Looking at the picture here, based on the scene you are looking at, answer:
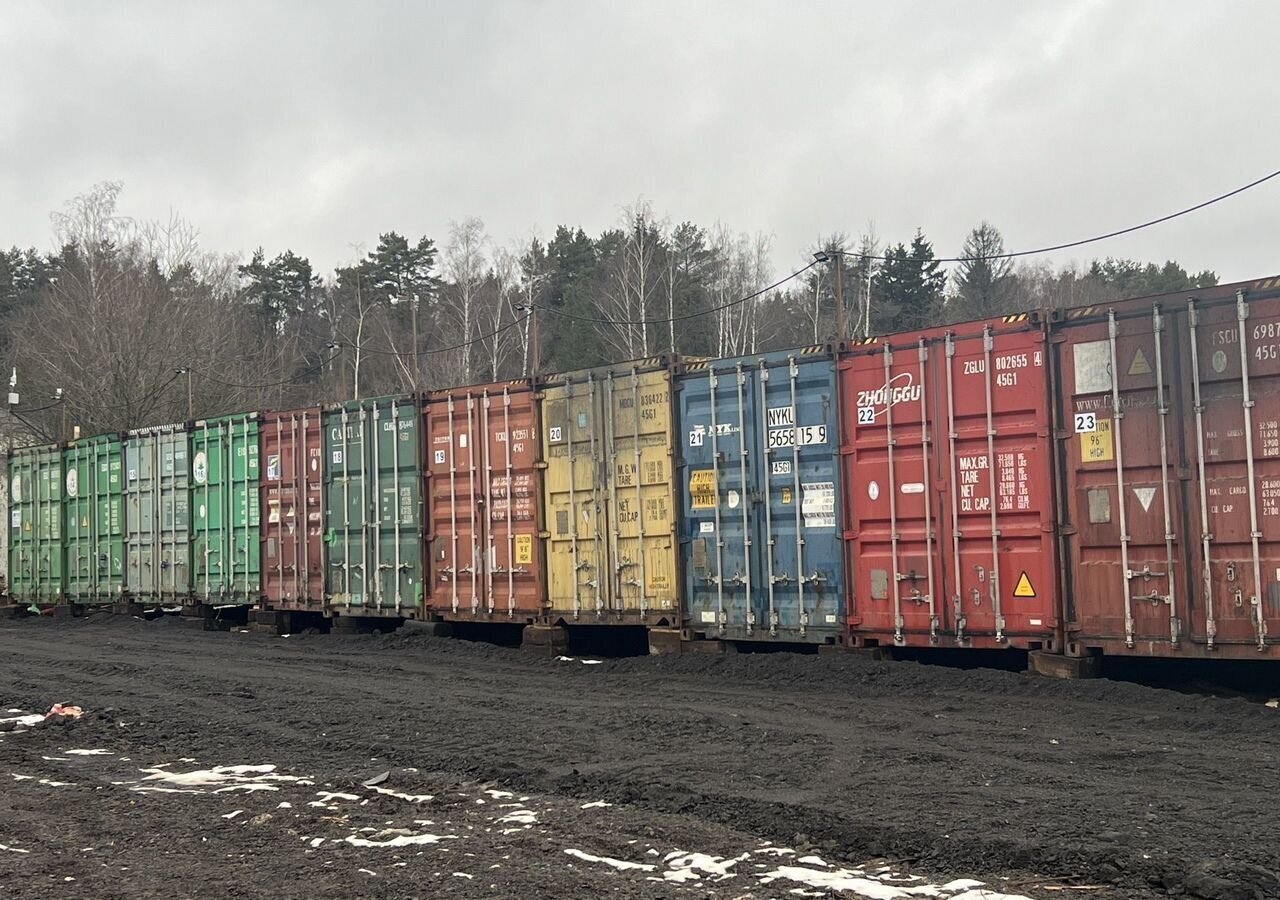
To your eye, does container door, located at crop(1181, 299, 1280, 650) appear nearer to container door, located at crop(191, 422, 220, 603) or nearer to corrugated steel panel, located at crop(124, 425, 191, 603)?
container door, located at crop(191, 422, 220, 603)

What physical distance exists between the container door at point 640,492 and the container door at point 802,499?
4.45 ft

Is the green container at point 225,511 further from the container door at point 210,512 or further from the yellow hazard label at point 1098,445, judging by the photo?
the yellow hazard label at point 1098,445

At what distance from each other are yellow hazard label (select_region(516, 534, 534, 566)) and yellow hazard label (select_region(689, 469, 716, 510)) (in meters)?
A: 2.62

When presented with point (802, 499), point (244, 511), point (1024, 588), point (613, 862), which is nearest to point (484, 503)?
point (802, 499)

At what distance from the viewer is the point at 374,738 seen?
32.3ft

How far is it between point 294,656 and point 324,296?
60.0m

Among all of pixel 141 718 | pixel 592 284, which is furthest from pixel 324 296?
pixel 141 718

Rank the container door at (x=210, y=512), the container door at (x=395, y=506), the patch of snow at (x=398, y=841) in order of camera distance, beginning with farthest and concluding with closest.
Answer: the container door at (x=210, y=512) → the container door at (x=395, y=506) → the patch of snow at (x=398, y=841)

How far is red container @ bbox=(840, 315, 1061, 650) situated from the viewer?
11383 millimetres

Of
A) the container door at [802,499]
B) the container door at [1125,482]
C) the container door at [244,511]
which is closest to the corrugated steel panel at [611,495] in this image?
the container door at [802,499]

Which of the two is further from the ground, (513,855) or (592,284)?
(592,284)

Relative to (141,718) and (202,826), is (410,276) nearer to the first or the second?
(141,718)

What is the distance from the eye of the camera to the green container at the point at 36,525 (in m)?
24.3

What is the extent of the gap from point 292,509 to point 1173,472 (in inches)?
512
